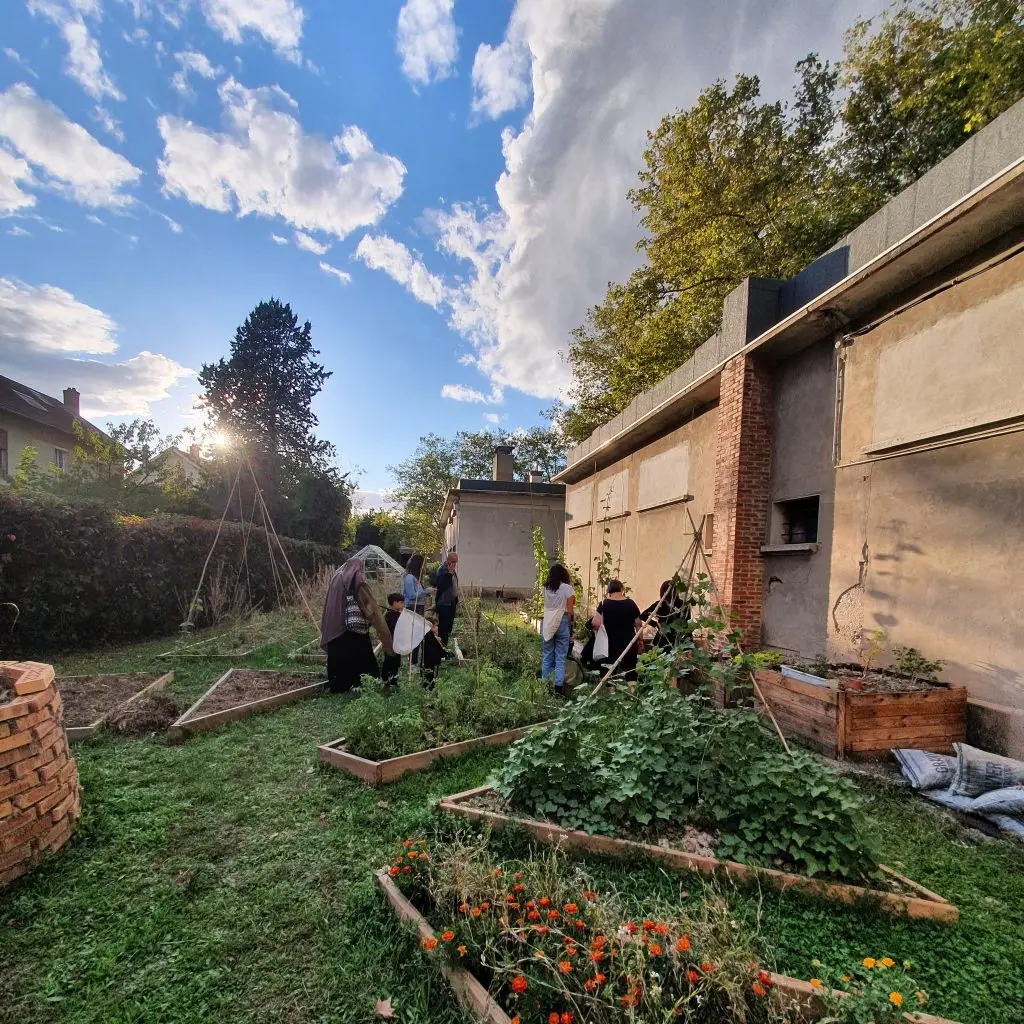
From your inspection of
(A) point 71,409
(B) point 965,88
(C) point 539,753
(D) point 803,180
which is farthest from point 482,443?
(C) point 539,753

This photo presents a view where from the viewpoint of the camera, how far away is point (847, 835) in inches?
110

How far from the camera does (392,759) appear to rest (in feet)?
13.8

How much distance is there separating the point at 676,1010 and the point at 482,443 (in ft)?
145

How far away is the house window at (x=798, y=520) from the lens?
664cm

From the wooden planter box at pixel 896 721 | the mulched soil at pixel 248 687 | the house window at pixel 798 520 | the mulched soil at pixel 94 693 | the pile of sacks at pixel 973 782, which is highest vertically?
the house window at pixel 798 520

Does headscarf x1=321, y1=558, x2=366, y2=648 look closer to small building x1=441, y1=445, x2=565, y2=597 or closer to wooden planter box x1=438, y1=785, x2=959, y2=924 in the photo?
wooden planter box x1=438, y1=785, x2=959, y2=924

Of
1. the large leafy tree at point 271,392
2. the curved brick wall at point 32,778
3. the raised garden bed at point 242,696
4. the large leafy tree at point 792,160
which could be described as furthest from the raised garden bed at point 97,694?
the large leafy tree at point 271,392

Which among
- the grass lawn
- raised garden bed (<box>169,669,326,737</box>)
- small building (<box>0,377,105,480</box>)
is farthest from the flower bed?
small building (<box>0,377,105,480</box>)

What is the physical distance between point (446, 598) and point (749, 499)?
517cm

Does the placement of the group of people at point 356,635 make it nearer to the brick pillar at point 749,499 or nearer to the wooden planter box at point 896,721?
the brick pillar at point 749,499

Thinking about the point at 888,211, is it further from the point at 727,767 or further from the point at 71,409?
the point at 71,409

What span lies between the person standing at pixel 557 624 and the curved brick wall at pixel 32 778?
4.60 metres

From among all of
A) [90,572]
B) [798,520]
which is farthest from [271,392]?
[798,520]

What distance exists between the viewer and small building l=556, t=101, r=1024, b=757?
4.18m
